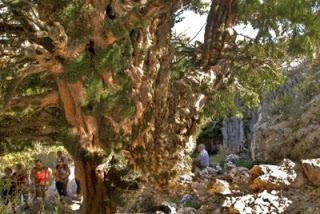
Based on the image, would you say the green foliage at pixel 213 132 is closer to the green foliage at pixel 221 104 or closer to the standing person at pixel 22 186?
the green foliage at pixel 221 104

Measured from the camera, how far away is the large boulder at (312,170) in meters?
7.66

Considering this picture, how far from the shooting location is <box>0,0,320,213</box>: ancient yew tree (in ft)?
19.2

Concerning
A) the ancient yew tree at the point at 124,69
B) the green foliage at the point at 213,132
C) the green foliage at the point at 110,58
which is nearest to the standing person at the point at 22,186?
the ancient yew tree at the point at 124,69

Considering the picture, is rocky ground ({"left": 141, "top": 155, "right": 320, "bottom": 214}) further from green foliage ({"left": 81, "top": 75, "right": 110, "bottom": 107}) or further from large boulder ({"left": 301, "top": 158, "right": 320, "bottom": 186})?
green foliage ({"left": 81, "top": 75, "right": 110, "bottom": 107})

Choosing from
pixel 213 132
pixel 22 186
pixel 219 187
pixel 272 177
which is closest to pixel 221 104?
pixel 219 187

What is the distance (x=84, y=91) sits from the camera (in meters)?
6.42

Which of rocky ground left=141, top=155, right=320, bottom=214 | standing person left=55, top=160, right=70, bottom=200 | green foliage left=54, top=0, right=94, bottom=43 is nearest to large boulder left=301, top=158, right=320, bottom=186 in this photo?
rocky ground left=141, top=155, right=320, bottom=214

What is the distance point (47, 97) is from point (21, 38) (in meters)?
1.10

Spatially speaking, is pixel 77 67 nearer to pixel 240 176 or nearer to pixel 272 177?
pixel 272 177

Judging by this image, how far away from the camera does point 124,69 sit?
21.1ft

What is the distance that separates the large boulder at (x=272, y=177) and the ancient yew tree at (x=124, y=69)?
1683 millimetres

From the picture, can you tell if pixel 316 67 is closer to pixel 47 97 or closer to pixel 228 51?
pixel 228 51

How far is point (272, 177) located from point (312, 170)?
1006 mm

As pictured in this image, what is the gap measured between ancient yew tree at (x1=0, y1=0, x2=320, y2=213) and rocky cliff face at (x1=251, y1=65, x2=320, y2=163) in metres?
1.94
